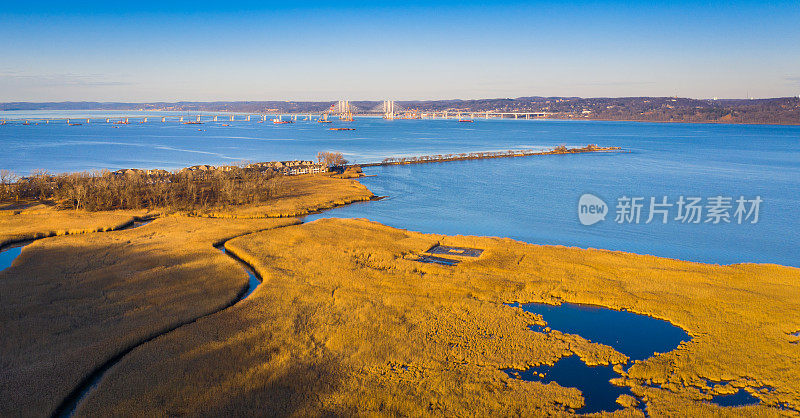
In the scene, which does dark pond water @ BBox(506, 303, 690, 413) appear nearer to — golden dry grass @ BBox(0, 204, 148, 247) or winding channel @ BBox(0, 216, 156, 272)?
winding channel @ BBox(0, 216, 156, 272)

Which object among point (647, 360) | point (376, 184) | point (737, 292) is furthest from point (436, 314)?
point (376, 184)

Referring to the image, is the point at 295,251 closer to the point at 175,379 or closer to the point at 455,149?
the point at 175,379

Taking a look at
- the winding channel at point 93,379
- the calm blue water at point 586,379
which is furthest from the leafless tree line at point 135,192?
the calm blue water at point 586,379

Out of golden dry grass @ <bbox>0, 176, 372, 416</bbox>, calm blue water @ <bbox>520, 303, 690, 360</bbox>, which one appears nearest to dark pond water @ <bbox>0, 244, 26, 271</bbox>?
golden dry grass @ <bbox>0, 176, 372, 416</bbox>

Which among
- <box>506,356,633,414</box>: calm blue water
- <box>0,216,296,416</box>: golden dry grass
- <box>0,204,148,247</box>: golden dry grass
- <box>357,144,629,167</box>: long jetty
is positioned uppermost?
<box>357,144,629,167</box>: long jetty

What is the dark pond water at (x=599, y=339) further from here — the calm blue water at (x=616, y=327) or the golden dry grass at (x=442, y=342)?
the golden dry grass at (x=442, y=342)

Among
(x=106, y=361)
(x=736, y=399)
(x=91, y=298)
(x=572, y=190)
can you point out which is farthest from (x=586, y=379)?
(x=572, y=190)
